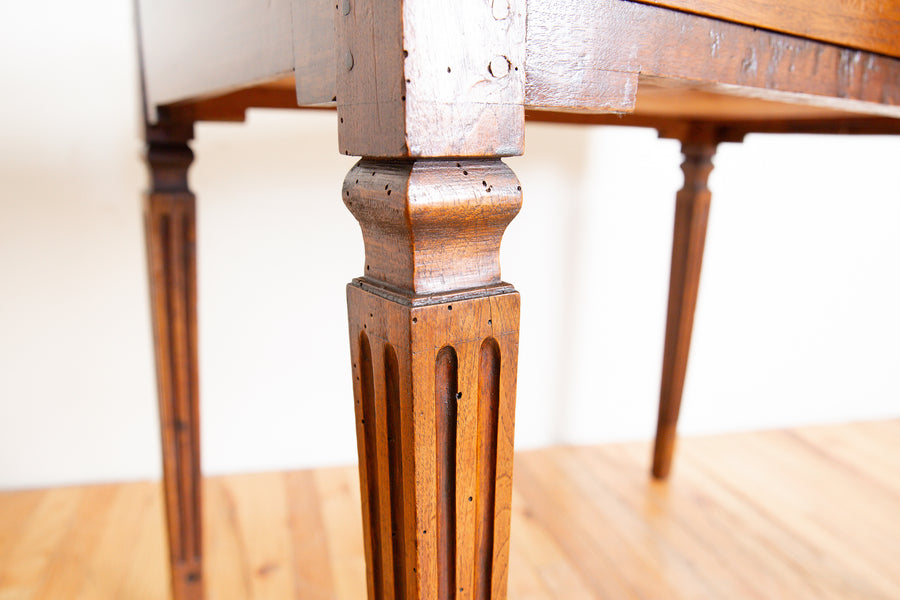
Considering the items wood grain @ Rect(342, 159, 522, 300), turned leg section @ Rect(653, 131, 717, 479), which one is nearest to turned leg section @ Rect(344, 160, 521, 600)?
wood grain @ Rect(342, 159, 522, 300)

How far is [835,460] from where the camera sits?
1280 millimetres

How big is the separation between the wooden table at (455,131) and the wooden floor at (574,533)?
1.95ft

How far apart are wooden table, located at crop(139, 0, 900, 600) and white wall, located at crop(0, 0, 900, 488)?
0.52m

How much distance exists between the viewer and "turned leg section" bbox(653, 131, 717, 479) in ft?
3.37

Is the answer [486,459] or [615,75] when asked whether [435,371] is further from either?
[615,75]

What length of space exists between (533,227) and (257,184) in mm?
467

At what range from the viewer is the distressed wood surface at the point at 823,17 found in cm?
37

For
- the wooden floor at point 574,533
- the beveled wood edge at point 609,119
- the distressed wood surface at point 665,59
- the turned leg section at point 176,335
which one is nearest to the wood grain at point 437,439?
the distressed wood surface at point 665,59

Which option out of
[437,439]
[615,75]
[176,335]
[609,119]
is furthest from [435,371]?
[609,119]

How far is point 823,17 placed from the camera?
16.3 inches

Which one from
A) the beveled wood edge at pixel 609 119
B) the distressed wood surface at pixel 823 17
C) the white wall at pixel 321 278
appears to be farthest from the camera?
the white wall at pixel 321 278

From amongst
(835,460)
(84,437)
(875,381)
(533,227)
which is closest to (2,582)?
(84,437)

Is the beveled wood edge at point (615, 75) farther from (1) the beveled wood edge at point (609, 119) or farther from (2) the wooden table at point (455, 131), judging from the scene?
(1) the beveled wood edge at point (609, 119)

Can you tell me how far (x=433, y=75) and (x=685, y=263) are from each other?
86 centimetres
